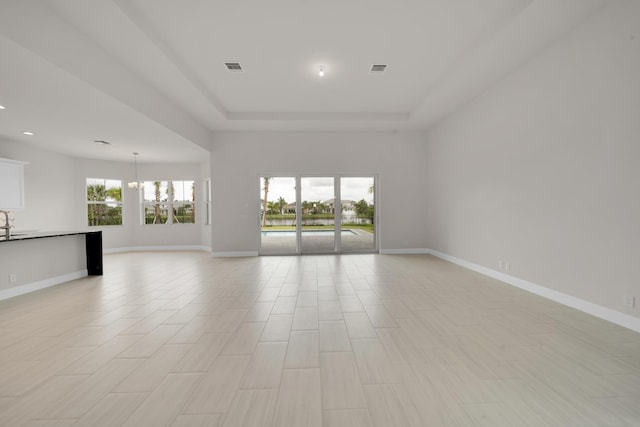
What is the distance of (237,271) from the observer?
18.8 feet

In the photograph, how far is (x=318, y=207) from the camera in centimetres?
765

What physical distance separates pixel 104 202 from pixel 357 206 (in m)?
7.44

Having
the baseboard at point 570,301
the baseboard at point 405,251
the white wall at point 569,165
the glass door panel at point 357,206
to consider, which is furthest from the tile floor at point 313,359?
the glass door panel at point 357,206

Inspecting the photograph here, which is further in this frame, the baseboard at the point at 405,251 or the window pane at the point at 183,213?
the window pane at the point at 183,213

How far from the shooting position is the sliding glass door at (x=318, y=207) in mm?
7605

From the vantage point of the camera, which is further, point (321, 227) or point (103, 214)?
Answer: point (103, 214)

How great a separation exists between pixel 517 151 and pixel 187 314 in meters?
5.13

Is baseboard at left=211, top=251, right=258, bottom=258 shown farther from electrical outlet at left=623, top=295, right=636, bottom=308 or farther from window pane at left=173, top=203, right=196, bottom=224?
electrical outlet at left=623, top=295, right=636, bottom=308

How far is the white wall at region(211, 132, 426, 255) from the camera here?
739 centimetres

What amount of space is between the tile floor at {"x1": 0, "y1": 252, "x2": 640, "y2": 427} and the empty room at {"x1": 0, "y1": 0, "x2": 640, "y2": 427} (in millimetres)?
21

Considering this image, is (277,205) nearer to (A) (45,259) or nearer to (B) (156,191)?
(B) (156,191)

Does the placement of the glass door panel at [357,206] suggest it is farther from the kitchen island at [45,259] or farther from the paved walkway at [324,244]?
the kitchen island at [45,259]

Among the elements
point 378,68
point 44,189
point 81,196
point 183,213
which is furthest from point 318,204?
point 44,189

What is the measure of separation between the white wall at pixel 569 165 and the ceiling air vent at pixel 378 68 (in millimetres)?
1952
